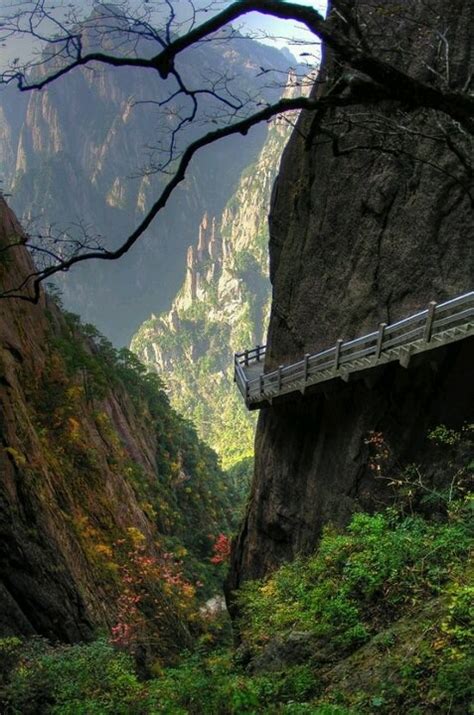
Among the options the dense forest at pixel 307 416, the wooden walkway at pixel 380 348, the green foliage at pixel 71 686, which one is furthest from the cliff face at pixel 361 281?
the green foliage at pixel 71 686

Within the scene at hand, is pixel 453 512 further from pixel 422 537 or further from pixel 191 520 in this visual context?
pixel 191 520

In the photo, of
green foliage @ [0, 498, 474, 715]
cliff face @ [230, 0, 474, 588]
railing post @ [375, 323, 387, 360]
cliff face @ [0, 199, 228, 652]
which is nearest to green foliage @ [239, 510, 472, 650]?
green foliage @ [0, 498, 474, 715]

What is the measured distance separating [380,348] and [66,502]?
1114 cm

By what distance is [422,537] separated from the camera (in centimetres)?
687

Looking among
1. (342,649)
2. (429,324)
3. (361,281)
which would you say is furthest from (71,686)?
(361,281)

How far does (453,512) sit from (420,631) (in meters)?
2.35

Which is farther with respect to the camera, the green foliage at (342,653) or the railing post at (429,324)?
the railing post at (429,324)

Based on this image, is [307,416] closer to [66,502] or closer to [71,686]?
[66,502]

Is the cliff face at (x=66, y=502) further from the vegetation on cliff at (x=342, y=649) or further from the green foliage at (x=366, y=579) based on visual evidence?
the green foliage at (x=366, y=579)

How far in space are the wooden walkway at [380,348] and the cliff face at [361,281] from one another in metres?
0.40

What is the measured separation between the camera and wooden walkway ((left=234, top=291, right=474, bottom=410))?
26.3ft

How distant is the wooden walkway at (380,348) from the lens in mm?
8008

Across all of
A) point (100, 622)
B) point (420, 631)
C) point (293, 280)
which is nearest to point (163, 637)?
point (100, 622)

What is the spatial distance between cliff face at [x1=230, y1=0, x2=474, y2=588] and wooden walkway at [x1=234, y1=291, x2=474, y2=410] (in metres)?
0.40
